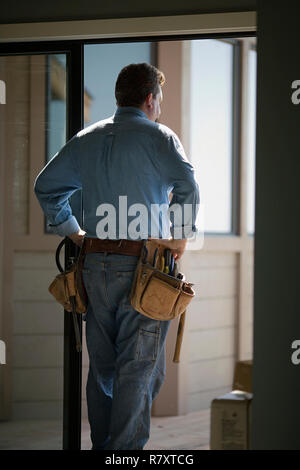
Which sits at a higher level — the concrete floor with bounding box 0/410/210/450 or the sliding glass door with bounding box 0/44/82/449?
the sliding glass door with bounding box 0/44/82/449

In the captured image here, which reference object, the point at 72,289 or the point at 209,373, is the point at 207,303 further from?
the point at 72,289

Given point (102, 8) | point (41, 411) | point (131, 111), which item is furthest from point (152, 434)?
point (102, 8)

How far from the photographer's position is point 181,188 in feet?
8.27

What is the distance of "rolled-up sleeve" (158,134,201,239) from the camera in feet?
8.21

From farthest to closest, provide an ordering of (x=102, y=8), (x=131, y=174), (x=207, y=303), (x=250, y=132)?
(x=250, y=132) < (x=207, y=303) < (x=102, y=8) < (x=131, y=174)

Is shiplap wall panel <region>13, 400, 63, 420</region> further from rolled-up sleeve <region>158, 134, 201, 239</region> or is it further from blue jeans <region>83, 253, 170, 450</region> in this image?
rolled-up sleeve <region>158, 134, 201, 239</region>

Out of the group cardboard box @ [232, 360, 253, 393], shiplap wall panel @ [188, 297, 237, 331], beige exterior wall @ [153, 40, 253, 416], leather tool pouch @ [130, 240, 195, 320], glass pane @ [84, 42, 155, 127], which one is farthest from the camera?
shiplap wall panel @ [188, 297, 237, 331]

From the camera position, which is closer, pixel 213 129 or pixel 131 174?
pixel 131 174

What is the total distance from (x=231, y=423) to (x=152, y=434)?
1.60m

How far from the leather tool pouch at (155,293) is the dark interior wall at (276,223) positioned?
394 mm

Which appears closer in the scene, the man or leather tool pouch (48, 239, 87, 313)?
the man

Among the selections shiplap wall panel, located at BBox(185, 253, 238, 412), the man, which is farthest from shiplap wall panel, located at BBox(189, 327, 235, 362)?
the man

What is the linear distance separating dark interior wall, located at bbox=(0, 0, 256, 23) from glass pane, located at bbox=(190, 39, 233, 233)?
6.28 ft

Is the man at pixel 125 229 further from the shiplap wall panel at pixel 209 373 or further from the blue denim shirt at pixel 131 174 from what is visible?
the shiplap wall panel at pixel 209 373
